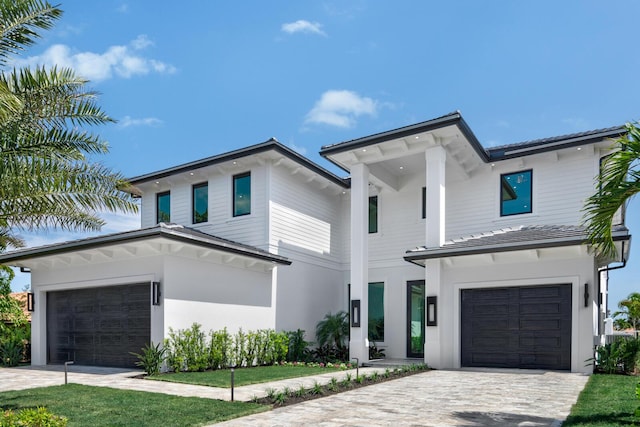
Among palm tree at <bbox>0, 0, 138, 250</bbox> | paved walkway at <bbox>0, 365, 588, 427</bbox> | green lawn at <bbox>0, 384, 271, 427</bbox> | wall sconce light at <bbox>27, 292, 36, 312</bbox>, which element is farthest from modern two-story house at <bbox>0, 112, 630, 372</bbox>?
green lawn at <bbox>0, 384, 271, 427</bbox>

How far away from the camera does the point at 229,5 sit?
11148 mm

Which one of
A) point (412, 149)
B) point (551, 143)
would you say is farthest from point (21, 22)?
point (551, 143)

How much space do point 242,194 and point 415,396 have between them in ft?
33.6

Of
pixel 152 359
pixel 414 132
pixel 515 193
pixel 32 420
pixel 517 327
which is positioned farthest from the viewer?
pixel 515 193

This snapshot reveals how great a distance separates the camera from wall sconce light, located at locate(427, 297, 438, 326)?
566 inches

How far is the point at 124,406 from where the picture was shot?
829 cm

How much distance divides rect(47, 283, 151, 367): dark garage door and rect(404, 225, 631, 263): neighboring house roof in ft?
25.6

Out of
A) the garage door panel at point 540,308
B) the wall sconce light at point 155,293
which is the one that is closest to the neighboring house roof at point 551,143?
the garage door panel at point 540,308

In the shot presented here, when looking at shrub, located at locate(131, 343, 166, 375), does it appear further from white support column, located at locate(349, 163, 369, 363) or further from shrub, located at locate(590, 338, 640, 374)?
shrub, located at locate(590, 338, 640, 374)

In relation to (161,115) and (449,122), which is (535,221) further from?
(161,115)

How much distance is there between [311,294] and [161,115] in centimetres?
871

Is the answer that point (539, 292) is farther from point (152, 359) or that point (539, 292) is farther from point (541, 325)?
point (152, 359)

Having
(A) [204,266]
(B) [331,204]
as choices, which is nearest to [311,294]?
(B) [331,204]

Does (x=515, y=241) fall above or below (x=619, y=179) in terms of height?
below
